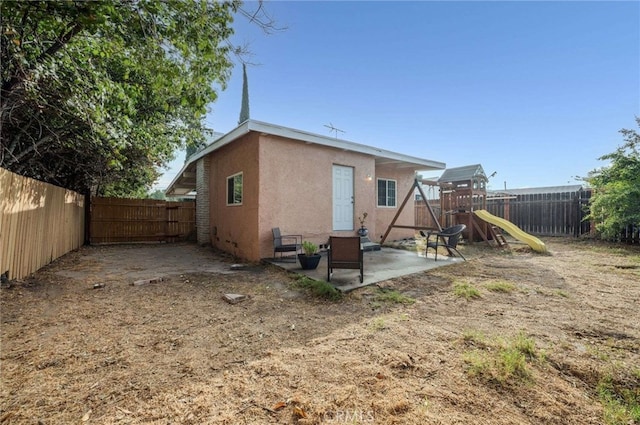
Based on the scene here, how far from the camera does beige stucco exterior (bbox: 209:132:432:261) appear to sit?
6.44m

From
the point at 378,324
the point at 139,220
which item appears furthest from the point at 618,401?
the point at 139,220

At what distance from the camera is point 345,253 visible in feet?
15.0

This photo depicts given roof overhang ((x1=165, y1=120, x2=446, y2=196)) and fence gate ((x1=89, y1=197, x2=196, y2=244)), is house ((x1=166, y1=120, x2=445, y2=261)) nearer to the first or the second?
roof overhang ((x1=165, y1=120, x2=446, y2=196))

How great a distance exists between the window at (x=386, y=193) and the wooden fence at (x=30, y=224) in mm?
9260

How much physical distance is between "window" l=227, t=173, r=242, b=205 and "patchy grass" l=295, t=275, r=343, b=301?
375 cm

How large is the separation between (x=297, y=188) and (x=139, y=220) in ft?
27.4

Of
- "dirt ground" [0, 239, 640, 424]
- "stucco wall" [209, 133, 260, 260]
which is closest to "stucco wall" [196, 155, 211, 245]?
"stucco wall" [209, 133, 260, 260]

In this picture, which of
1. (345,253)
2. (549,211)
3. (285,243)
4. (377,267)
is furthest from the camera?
(549,211)

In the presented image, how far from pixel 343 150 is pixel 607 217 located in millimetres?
9541

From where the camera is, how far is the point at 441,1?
23.0 feet

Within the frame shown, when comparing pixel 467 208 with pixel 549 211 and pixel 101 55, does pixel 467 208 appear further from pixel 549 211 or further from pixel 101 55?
pixel 101 55

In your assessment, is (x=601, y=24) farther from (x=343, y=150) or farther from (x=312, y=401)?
(x=312, y=401)

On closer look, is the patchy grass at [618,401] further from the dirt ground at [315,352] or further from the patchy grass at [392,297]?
the patchy grass at [392,297]

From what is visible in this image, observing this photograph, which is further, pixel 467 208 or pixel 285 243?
pixel 467 208
